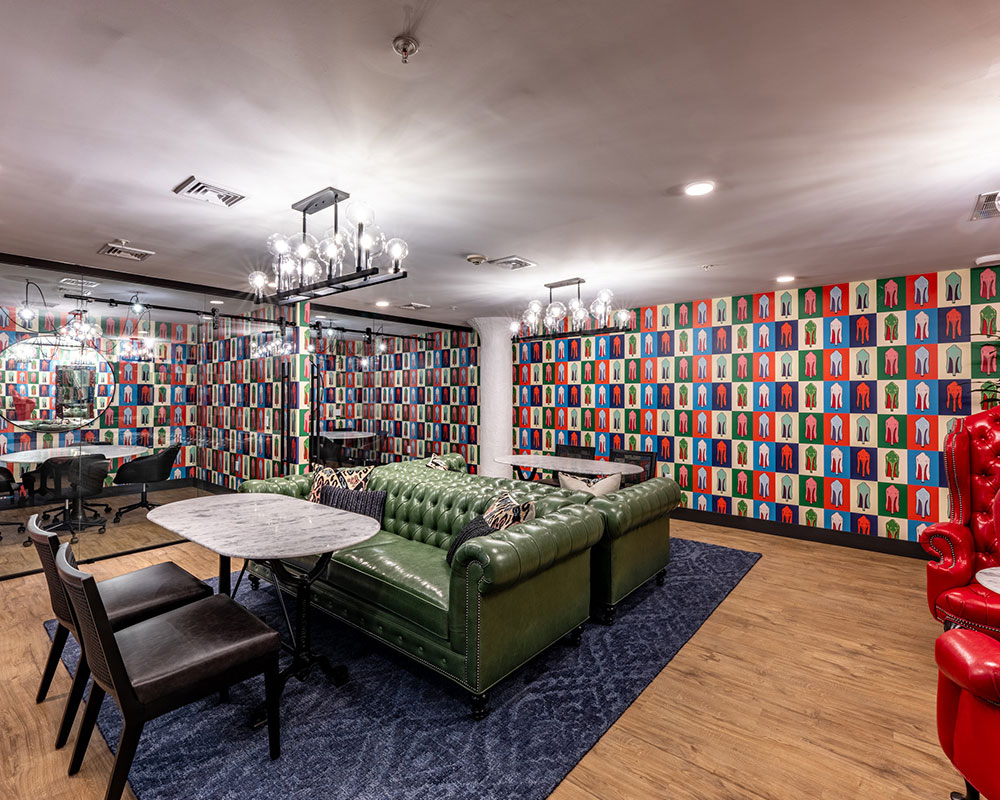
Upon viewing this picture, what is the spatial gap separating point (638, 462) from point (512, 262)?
116 inches

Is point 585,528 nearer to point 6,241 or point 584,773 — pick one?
point 584,773

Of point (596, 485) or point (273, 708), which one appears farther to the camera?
point (596, 485)

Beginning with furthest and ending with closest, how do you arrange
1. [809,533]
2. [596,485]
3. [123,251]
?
[809,533] < [596,485] < [123,251]

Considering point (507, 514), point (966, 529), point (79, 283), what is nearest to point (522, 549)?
point (507, 514)

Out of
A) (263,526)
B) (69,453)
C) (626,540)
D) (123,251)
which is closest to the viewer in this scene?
(263,526)

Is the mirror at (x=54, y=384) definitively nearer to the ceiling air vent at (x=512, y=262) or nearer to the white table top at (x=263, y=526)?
the white table top at (x=263, y=526)

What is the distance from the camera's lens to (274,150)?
7.45ft

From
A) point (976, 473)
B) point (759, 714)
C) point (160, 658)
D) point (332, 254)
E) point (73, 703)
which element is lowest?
point (759, 714)

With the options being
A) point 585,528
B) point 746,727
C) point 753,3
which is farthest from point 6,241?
point 746,727

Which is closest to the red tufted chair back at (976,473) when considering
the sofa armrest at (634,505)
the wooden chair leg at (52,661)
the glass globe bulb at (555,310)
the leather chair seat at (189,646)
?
the sofa armrest at (634,505)

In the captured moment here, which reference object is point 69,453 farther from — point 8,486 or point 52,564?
point 52,564

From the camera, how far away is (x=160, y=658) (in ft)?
6.07

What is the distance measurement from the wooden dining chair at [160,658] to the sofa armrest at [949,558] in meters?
3.65

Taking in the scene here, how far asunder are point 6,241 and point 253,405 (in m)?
2.50
